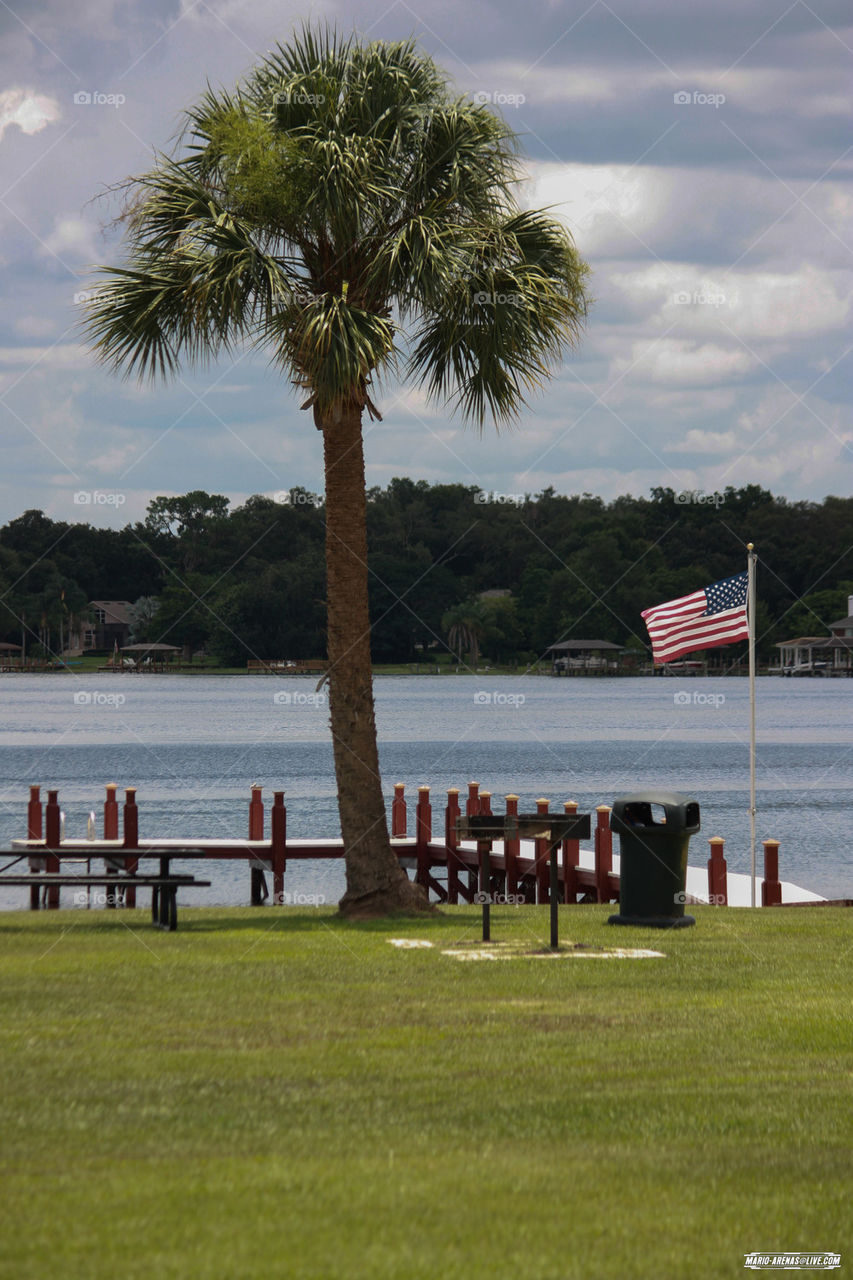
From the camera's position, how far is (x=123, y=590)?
106m

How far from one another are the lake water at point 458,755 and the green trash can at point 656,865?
9798 mm

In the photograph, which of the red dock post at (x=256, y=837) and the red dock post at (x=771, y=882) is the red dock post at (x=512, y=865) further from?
the red dock post at (x=256, y=837)

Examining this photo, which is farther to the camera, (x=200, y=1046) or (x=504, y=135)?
(x=504, y=135)

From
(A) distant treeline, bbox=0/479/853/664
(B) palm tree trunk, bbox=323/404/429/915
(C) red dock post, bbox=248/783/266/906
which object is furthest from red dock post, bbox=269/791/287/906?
(A) distant treeline, bbox=0/479/853/664

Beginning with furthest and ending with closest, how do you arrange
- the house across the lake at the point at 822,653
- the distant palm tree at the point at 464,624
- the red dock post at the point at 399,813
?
the house across the lake at the point at 822,653 < the distant palm tree at the point at 464,624 < the red dock post at the point at 399,813

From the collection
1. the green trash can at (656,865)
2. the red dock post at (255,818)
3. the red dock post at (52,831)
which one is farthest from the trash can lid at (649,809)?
the red dock post at (255,818)

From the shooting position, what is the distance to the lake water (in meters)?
45.5

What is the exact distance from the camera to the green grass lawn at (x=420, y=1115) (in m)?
5.05

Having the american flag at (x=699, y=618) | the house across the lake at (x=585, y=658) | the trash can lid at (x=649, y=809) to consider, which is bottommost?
the trash can lid at (x=649, y=809)

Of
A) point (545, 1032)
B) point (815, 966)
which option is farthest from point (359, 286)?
point (545, 1032)

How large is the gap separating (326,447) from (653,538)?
99.8 m

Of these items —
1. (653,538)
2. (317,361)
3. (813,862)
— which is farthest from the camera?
(653,538)

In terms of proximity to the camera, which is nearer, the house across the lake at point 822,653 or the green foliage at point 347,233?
the green foliage at point 347,233

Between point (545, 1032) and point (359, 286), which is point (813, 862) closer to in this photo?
point (359, 286)
